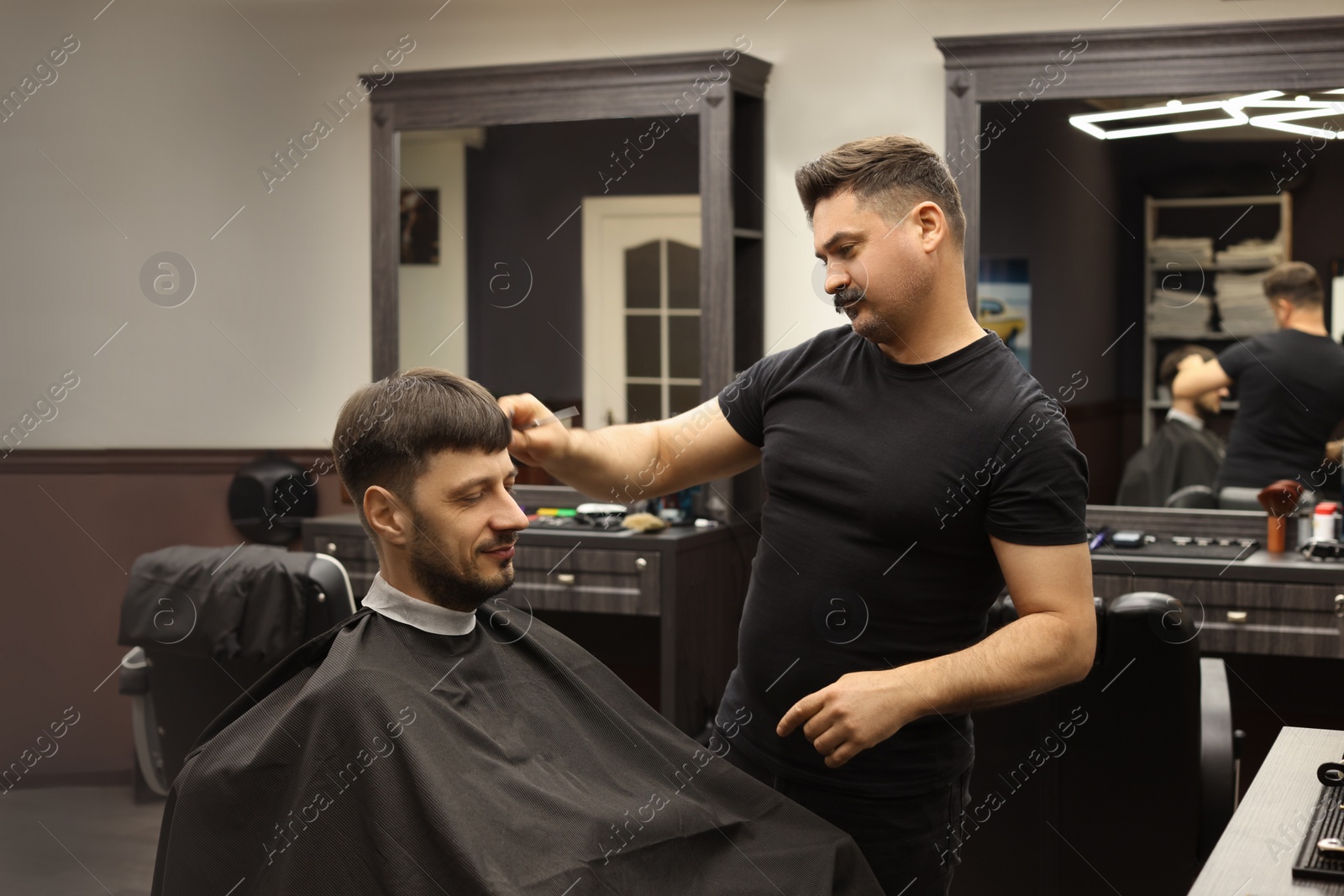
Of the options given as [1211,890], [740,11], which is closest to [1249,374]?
[740,11]

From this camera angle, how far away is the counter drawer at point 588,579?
3.73m

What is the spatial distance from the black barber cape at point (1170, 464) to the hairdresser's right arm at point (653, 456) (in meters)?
1.97

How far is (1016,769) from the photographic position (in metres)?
2.53

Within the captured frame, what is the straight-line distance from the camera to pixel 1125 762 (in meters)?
2.25

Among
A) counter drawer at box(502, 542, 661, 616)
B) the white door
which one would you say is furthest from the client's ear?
the white door

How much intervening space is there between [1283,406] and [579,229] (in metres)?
2.20

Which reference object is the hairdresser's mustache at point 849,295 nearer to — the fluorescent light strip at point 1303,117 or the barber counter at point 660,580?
the barber counter at point 660,580

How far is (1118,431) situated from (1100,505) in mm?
229

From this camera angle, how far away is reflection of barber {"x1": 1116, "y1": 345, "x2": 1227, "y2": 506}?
3.57 m

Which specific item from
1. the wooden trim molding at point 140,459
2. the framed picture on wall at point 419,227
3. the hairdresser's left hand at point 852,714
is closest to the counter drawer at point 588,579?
the wooden trim molding at point 140,459

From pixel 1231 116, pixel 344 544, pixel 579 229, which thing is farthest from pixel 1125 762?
pixel 344 544

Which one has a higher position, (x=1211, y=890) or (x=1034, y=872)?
(x=1211, y=890)

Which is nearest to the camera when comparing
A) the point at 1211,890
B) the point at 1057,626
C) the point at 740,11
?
the point at 1211,890

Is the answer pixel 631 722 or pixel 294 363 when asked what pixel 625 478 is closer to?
pixel 631 722
